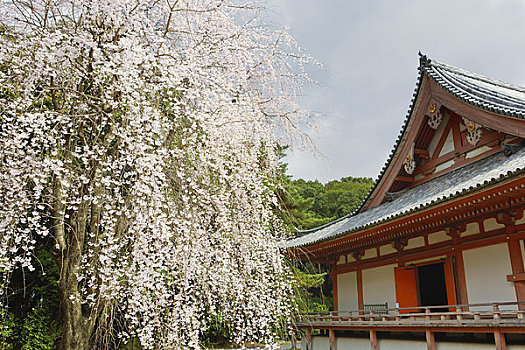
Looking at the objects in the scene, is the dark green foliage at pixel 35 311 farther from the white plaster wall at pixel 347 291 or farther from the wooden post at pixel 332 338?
the white plaster wall at pixel 347 291

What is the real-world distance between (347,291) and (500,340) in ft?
16.6

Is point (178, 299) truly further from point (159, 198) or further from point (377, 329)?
point (377, 329)

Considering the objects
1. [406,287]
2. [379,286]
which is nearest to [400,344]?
[406,287]

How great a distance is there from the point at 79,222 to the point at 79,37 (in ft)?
8.79

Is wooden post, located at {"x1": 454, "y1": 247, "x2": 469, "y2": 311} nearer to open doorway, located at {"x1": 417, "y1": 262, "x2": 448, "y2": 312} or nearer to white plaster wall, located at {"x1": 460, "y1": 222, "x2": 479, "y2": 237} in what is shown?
white plaster wall, located at {"x1": 460, "y1": 222, "x2": 479, "y2": 237}

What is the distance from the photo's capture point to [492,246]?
639 centimetres

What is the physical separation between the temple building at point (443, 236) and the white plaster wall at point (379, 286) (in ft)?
0.08

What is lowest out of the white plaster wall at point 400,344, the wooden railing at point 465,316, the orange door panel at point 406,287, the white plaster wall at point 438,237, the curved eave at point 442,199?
the white plaster wall at point 400,344

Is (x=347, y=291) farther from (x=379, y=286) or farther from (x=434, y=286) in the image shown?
(x=434, y=286)

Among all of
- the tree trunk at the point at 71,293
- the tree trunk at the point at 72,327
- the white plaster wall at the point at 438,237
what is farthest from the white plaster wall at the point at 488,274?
the tree trunk at the point at 72,327

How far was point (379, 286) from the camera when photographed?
29.7 ft


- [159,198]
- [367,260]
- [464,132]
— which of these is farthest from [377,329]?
[159,198]

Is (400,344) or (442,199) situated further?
(400,344)

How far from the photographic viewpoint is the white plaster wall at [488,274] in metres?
6.08
